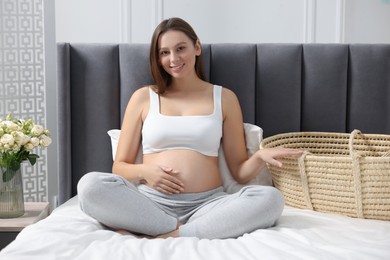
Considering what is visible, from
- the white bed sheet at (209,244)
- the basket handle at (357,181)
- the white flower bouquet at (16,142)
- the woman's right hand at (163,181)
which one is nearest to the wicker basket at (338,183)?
the basket handle at (357,181)

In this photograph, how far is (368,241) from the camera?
5.65ft

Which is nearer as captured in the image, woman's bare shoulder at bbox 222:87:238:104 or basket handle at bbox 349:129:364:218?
basket handle at bbox 349:129:364:218

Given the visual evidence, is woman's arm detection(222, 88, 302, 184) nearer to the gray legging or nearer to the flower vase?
the gray legging

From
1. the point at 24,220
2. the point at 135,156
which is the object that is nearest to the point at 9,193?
the point at 24,220

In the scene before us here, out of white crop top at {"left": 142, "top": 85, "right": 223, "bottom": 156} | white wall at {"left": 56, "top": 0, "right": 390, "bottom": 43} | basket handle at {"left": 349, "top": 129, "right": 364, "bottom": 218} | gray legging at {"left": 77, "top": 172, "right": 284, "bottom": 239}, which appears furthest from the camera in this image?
white wall at {"left": 56, "top": 0, "right": 390, "bottom": 43}

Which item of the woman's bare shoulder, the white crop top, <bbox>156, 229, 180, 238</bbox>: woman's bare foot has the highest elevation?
the woman's bare shoulder

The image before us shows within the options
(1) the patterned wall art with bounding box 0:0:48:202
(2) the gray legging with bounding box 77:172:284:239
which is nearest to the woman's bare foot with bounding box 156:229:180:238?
(2) the gray legging with bounding box 77:172:284:239

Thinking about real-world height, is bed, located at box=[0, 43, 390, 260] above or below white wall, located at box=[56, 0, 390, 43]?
below

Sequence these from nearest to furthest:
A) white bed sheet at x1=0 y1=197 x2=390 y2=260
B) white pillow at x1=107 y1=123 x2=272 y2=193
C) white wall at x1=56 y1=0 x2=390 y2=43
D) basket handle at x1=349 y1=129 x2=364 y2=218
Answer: white bed sheet at x1=0 y1=197 x2=390 y2=260, basket handle at x1=349 y1=129 x2=364 y2=218, white pillow at x1=107 y1=123 x2=272 y2=193, white wall at x1=56 y1=0 x2=390 y2=43

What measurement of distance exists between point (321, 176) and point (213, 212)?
1.45 feet

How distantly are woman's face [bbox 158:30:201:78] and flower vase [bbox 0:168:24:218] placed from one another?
73 centimetres

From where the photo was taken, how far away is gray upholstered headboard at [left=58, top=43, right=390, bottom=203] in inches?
98.8

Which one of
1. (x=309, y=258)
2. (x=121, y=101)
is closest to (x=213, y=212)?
(x=309, y=258)

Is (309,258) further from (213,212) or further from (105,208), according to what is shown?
(105,208)
